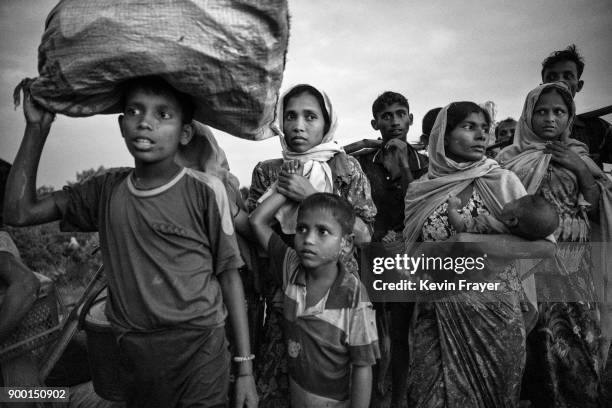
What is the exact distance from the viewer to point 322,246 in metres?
2.04

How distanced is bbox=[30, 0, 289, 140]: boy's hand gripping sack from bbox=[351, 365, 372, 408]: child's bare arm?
4.15 feet

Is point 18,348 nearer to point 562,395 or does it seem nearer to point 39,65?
point 39,65

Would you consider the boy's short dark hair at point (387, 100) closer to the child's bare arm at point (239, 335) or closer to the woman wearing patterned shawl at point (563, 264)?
the woman wearing patterned shawl at point (563, 264)

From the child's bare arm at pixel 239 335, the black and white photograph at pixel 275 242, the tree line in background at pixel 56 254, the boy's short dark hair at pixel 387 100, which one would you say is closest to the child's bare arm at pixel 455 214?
the black and white photograph at pixel 275 242

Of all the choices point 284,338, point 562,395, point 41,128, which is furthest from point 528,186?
point 41,128

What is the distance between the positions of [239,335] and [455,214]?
1.41 m

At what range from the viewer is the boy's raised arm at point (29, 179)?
166cm

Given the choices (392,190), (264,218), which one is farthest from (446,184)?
(264,218)

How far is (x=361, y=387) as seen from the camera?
199 centimetres

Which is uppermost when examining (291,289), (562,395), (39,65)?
(39,65)

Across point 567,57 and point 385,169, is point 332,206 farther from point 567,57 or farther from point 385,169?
point 567,57

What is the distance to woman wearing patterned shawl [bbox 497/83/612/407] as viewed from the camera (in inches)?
115

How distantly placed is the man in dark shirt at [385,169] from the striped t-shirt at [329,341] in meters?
1.46

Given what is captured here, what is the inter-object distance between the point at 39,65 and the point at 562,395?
3.42 meters
